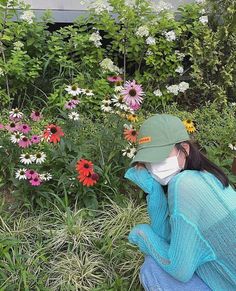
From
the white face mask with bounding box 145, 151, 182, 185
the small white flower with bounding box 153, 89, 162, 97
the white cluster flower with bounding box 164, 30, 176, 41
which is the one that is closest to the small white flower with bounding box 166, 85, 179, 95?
the small white flower with bounding box 153, 89, 162, 97

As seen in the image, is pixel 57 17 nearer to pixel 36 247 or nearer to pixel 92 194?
pixel 92 194

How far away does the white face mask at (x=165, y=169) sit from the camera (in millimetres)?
2297

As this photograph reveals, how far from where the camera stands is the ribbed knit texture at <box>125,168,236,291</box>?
218 cm

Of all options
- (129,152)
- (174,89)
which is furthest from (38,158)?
(174,89)

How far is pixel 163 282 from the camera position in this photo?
2436 millimetres

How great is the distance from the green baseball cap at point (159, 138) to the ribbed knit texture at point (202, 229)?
126 mm

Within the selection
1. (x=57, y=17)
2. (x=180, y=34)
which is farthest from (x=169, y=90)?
(x=57, y=17)

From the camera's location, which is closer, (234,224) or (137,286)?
(234,224)

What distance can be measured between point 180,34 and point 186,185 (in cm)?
310

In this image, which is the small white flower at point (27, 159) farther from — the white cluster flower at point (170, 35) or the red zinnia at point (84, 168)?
the white cluster flower at point (170, 35)

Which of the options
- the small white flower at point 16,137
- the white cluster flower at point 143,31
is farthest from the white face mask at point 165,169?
the white cluster flower at point 143,31

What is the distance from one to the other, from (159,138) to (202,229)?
43 cm

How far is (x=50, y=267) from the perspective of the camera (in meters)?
3.10

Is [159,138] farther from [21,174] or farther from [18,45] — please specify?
[18,45]
